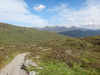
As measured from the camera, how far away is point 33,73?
13562 mm

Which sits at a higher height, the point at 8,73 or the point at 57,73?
the point at 57,73

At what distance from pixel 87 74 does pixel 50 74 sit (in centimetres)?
463

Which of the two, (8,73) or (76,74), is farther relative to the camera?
(8,73)

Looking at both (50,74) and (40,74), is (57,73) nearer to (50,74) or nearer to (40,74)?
(50,74)

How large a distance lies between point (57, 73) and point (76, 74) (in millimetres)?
2440

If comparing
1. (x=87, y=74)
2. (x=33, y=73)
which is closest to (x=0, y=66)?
(x=33, y=73)

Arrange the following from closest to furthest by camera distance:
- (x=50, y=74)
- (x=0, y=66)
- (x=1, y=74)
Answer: (x=50, y=74) < (x=1, y=74) < (x=0, y=66)

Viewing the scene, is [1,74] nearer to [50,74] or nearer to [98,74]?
[50,74]

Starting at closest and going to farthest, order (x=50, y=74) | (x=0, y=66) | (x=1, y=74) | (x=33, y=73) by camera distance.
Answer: (x=50, y=74) < (x=33, y=73) < (x=1, y=74) < (x=0, y=66)

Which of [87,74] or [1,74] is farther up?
[87,74]

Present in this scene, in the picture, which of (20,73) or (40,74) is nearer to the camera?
(40,74)

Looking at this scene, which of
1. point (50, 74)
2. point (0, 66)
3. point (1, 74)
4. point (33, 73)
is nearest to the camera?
point (50, 74)

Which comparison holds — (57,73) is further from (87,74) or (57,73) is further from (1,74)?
(1,74)

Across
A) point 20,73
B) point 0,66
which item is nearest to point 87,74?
point 20,73
